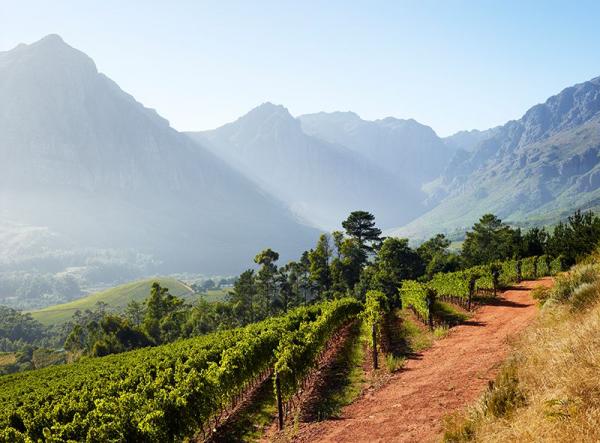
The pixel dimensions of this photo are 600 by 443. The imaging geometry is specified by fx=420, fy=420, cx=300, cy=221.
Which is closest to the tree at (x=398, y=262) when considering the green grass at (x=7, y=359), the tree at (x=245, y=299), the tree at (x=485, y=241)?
the tree at (x=485, y=241)

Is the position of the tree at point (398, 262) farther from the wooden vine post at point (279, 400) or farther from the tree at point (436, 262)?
the wooden vine post at point (279, 400)

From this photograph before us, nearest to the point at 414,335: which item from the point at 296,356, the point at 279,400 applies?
the point at 296,356

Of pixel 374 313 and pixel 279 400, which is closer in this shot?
pixel 279 400

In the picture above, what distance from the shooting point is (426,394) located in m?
18.2

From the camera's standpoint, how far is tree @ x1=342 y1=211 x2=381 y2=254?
9212 centimetres

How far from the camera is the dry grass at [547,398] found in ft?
26.6

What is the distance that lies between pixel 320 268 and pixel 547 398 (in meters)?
84.4

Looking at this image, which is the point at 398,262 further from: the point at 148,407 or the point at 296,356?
the point at 148,407

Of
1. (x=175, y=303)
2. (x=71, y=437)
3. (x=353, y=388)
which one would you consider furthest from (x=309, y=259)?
(x=71, y=437)

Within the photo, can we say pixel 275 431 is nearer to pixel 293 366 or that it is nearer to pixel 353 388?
pixel 293 366

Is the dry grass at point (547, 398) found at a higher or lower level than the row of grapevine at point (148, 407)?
higher

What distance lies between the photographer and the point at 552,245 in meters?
57.0

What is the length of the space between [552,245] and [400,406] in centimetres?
4957

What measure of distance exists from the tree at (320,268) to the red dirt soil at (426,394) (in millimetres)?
64871
